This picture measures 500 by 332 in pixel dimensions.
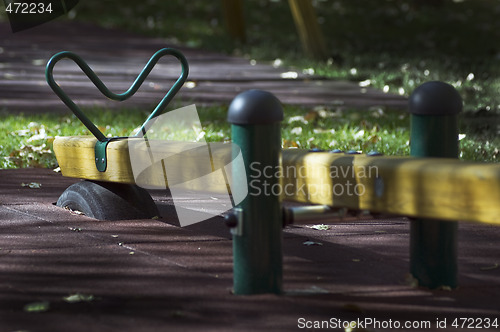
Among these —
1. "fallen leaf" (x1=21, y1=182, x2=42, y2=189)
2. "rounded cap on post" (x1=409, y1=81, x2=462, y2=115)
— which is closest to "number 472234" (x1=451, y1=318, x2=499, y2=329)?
"rounded cap on post" (x1=409, y1=81, x2=462, y2=115)

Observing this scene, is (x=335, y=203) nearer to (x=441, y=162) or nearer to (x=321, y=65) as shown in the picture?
(x=441, y=162)

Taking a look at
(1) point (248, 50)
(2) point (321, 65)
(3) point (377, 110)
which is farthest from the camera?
(1) point (248, 50)

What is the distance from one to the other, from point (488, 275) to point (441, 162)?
76 cm

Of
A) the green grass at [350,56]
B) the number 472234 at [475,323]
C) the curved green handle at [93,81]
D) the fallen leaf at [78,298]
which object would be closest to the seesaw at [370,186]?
the number 472234 at [475,323]

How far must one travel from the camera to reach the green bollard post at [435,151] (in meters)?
3.70

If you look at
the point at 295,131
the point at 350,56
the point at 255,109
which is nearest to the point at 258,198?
the point at 255,109

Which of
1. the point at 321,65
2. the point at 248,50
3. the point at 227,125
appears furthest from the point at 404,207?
the point at 248,50

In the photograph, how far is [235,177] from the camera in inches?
142

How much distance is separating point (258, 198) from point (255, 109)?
324 mm

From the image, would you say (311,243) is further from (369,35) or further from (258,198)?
(369,35)

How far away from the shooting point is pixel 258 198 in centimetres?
353

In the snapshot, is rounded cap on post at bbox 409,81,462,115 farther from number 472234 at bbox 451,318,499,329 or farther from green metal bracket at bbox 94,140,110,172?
green metal bracket at bbox 94,140,110,172

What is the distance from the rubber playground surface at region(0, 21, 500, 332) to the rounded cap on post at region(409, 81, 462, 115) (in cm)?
51

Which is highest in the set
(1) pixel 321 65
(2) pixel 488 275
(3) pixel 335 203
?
(1) pixel 321 65
